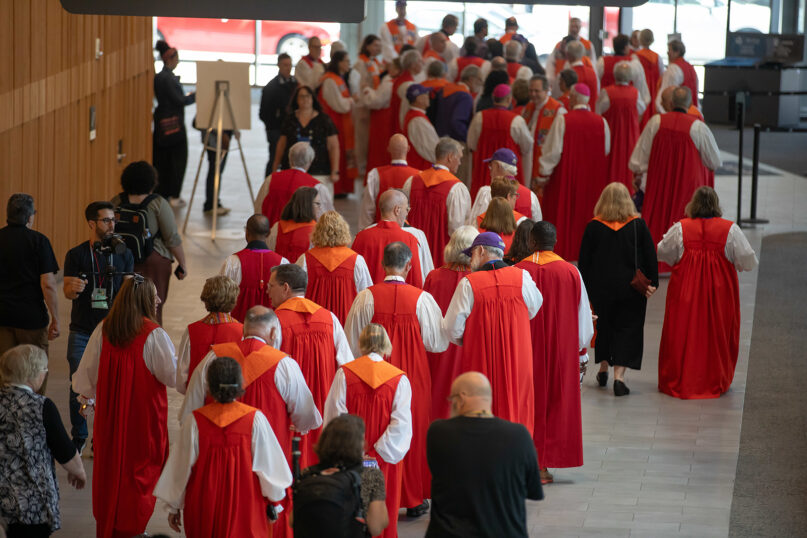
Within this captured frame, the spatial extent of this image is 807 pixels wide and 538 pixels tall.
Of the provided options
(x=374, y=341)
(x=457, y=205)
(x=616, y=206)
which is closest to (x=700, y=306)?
(x=616, y=206)

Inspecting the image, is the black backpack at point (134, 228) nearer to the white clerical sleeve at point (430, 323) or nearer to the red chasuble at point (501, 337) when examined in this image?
the white clerical sleeve at point (430, 323)

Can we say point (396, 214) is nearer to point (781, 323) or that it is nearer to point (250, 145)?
point (781, 323)

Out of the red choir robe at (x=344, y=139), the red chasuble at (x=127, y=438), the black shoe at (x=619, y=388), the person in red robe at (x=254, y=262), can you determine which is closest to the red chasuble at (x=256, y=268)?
the person in red robe at (x=254, y=262)

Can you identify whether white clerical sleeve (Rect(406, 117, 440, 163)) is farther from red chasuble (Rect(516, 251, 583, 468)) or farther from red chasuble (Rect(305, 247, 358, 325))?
red chasuble (Rect(516, 251, 583, 468))

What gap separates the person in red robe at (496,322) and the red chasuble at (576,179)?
19.9ft

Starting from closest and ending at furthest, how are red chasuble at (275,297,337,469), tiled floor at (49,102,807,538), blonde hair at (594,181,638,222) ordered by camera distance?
1. red chasuble at (275,297,337,469)
2. tiled floor at (49,102,807,538)
3. blonde hair at (594,181,638,222)

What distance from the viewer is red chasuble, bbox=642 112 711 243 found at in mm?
12008

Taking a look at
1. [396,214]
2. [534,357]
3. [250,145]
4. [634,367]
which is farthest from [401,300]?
[250,145]

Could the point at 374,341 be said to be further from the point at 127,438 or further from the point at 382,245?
the point at 382,245

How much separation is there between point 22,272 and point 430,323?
2690 millimetres

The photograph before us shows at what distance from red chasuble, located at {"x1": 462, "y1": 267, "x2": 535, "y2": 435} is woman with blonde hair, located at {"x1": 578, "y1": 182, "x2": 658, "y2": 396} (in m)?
2.14

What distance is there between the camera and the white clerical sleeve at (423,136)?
12852 millimetres

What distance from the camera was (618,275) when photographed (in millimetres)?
8820

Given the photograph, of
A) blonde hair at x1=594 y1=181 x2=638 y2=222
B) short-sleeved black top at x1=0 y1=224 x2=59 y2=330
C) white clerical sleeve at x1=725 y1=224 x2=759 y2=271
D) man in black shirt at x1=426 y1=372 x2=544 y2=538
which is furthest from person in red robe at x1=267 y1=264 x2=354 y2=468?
white clerical sleeve at x1=725 y1=224 x2=759 y2=271
